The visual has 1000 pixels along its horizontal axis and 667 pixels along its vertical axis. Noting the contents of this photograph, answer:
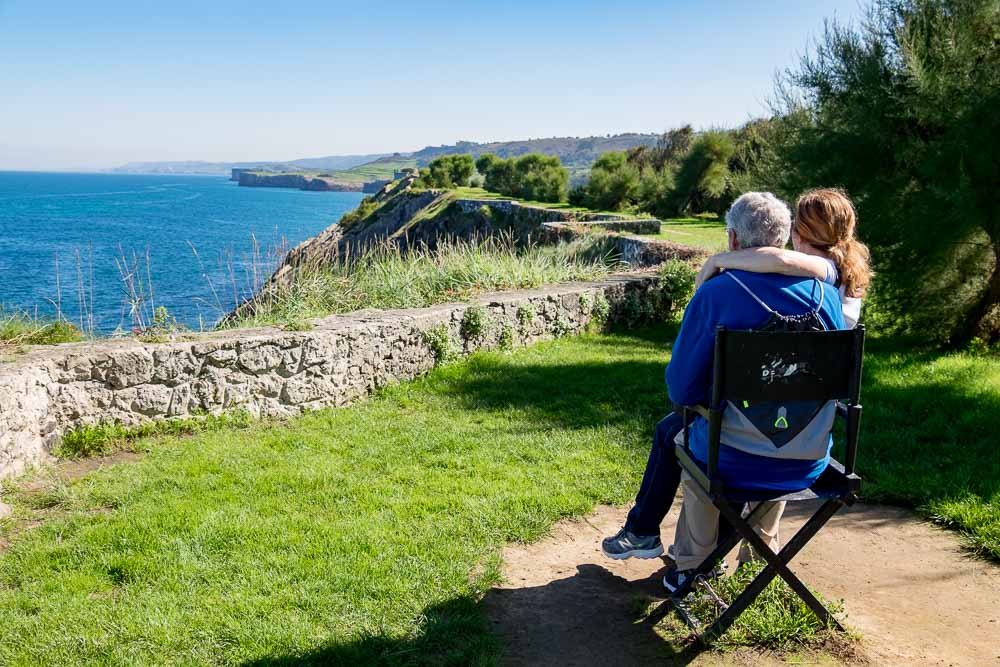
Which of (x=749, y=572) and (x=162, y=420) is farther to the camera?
(x=162, y=420)

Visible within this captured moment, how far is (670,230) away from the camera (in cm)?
2122

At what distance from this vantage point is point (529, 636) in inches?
125

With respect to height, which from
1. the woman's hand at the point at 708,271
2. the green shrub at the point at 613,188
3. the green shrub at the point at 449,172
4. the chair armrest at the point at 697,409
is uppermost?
the green shrub at the point at 449,172

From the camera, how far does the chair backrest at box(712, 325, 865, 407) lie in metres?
2.57

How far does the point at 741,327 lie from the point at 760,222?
0.43 meters

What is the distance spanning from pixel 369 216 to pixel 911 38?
51.0 metres

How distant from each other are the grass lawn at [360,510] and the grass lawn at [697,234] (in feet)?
29.8

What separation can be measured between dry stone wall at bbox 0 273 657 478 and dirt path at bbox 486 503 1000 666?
2.99m

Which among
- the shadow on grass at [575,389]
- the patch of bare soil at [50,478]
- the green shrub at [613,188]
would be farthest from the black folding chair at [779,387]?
the green shrub at [613,188]

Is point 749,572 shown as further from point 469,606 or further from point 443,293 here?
point 443,293

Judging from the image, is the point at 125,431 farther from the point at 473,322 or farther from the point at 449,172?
the point at 449,172

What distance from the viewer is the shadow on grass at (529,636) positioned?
9.74 ft

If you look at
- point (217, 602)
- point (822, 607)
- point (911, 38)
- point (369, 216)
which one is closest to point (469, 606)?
point (217, 602)

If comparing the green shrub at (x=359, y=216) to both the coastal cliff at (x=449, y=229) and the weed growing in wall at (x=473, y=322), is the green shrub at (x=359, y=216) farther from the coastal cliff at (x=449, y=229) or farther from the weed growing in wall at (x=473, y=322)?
the weed growing in wall at (x=473, y=322)
